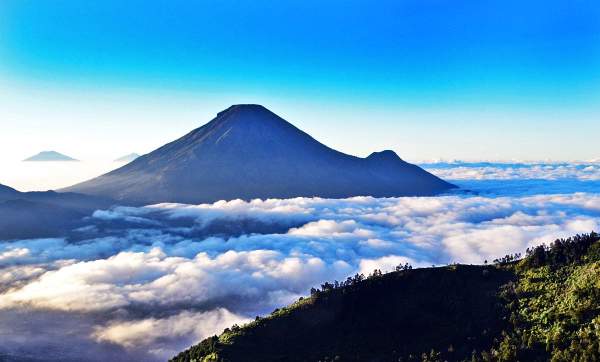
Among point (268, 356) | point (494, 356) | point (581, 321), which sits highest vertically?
point (581, 321)

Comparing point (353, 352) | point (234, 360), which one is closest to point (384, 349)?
point (353, 352)

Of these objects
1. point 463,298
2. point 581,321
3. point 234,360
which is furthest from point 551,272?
point 234,360

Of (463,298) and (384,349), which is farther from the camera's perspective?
(463,298)

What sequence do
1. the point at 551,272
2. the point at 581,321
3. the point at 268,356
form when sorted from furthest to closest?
the point at 551,272
the point at 268,356
the point at 581,321

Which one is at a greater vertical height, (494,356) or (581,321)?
(581,321)

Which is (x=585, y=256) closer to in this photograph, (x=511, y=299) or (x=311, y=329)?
(x=511, y=299)

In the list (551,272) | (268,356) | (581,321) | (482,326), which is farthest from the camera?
(551,272)

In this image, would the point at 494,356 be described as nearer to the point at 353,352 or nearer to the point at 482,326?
the point at 482,326
